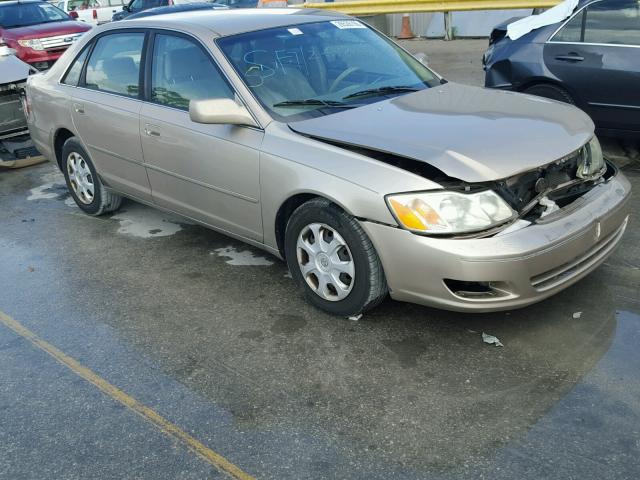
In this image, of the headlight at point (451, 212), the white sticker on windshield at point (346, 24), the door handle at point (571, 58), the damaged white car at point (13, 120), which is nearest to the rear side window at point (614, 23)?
the door handle at point (571, 58)

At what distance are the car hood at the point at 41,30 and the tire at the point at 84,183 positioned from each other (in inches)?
357

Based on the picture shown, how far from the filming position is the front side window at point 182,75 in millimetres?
4323

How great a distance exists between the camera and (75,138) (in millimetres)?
5641

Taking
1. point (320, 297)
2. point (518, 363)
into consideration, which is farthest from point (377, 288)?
point (518, 363)

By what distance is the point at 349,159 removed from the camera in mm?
3600

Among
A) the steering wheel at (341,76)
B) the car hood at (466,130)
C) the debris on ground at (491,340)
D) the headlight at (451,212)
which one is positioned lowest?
the debris on ground at (491,340)

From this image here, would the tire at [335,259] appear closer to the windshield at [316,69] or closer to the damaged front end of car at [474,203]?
the damaged front end of car at [474,203]

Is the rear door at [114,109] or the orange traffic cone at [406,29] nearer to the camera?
the rear door at [114,109]

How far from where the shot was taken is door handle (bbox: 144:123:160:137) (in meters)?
4.64

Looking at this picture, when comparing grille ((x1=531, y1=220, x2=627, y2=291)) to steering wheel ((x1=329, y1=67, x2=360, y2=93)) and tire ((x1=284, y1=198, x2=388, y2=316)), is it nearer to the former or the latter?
tire ((x1=284, y1=198, x2=388, y2=316))

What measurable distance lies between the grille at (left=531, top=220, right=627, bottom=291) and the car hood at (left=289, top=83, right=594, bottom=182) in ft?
1.76

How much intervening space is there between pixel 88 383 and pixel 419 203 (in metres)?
1.88

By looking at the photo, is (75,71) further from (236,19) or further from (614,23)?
(614,23)

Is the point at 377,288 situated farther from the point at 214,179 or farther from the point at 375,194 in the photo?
the point at 214,179
